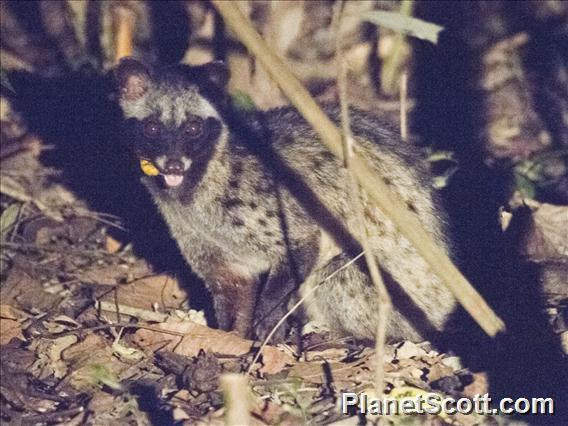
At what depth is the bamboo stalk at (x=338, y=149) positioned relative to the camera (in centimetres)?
467

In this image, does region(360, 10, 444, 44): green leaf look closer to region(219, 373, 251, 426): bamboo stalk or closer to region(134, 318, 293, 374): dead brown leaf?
region(219, 373, 251, 426): bamboo stalk

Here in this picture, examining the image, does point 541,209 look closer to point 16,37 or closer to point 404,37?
point 404,37

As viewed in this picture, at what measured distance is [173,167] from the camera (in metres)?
7.09

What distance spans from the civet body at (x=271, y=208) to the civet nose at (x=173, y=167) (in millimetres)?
106

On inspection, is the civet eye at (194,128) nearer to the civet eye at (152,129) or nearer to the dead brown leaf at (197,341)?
the civet eye at (152,129)

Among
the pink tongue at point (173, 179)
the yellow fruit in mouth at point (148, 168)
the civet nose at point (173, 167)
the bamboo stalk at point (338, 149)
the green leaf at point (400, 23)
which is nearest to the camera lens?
the bamboo stalk at point (338, 149)

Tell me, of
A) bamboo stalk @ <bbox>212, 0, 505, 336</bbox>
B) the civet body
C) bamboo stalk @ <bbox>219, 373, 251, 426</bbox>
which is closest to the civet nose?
the civet body

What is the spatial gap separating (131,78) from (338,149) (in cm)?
351

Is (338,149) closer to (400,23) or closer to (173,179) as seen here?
(400,23)

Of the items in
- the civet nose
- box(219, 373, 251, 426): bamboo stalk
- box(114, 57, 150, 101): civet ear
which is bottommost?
box(219, 373, 251, 426): bamboo stalk

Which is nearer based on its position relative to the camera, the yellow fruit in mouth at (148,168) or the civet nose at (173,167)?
the civet nose at (173,167)

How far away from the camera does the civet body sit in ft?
24.4

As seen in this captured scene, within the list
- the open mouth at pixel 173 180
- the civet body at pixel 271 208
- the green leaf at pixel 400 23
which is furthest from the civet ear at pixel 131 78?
the green leaf at pixel 400 23

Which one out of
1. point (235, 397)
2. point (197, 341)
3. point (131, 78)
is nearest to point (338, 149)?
point (235, 397)
